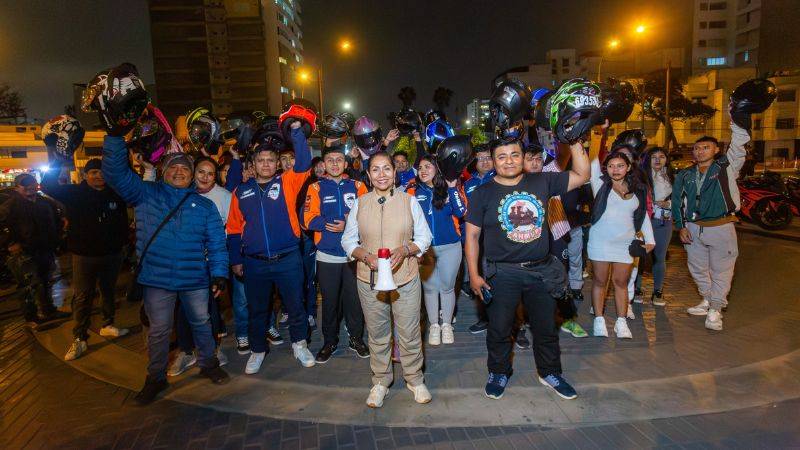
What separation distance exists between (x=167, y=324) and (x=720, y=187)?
6.40 meters

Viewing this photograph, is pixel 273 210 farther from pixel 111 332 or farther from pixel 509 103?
pixel 111 332

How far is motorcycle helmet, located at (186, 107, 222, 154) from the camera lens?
616cm

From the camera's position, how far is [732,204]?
17.5 feet

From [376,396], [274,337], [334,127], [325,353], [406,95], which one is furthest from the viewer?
[406,95]

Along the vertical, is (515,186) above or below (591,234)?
above

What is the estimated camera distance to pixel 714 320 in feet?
17.4

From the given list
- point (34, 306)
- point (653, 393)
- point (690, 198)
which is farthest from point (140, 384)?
point (690, 198)

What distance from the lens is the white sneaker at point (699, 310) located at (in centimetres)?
584

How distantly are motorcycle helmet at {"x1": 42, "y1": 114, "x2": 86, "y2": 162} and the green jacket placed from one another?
317 inches

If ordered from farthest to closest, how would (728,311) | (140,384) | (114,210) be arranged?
(728,311) < (114,210) < (140,384)

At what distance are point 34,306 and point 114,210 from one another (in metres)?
2.53

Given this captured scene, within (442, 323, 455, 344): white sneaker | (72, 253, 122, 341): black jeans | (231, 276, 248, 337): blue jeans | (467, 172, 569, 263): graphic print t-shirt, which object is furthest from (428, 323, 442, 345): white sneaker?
(72, 253, 122, 341): black jeans

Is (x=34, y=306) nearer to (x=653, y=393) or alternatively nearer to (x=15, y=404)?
(x=15, y=404)

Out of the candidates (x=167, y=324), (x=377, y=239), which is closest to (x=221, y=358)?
(x=167, y=324)
